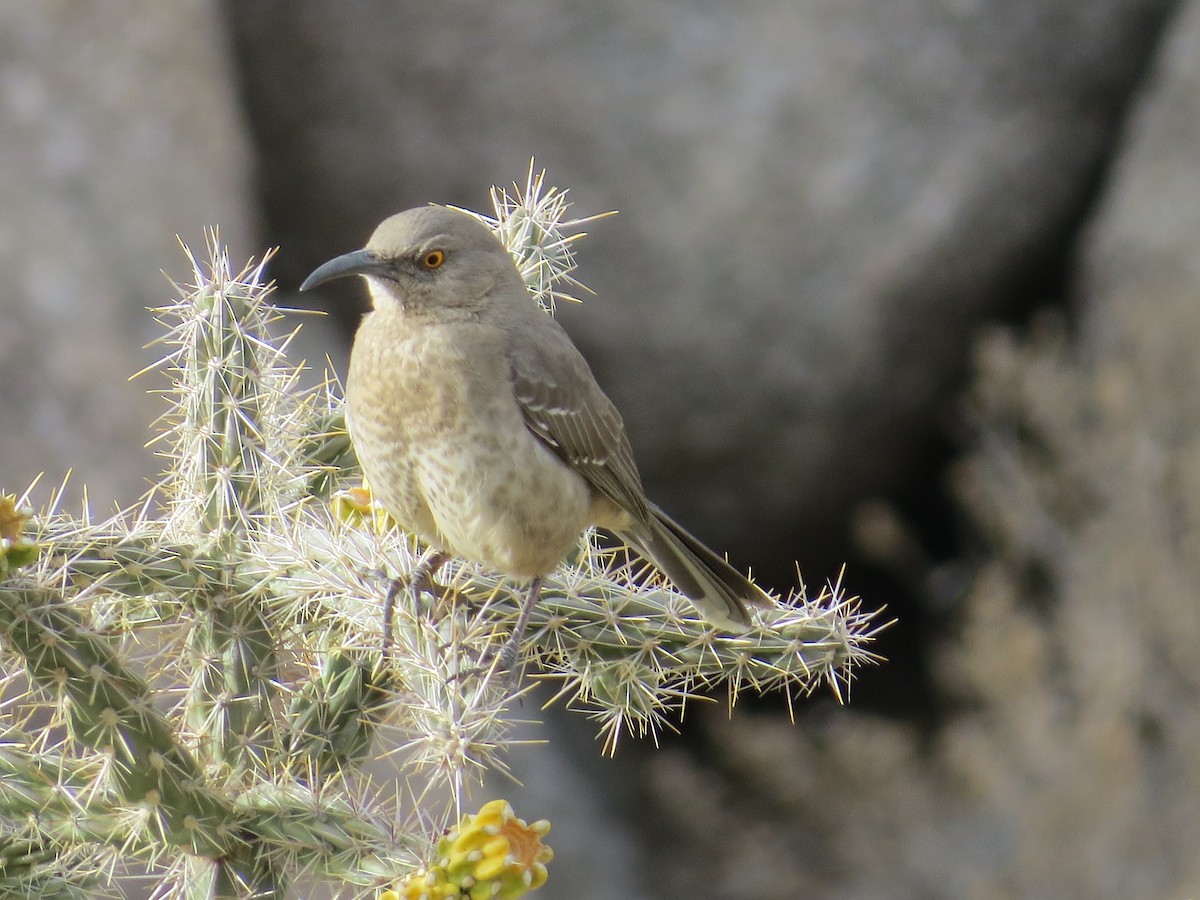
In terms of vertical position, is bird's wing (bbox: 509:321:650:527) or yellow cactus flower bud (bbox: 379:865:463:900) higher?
bird's wing (bbox: 509:321:650:527)

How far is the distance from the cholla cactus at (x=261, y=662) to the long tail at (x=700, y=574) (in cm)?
5

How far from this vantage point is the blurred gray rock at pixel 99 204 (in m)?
6.31

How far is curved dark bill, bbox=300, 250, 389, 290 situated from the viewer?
292 cm

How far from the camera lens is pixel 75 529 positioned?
2.57 m

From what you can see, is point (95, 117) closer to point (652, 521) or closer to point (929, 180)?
point (929, 180)

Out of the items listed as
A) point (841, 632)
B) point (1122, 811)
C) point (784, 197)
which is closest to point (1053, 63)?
point (784, 197)

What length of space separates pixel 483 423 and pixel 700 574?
1.94 feet

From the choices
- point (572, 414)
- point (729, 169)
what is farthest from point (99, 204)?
point (572, 414)

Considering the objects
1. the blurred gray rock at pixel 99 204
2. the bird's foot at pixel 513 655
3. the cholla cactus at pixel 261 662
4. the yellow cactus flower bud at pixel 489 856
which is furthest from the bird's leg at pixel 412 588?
the blurred gray rock at pixel 99 204

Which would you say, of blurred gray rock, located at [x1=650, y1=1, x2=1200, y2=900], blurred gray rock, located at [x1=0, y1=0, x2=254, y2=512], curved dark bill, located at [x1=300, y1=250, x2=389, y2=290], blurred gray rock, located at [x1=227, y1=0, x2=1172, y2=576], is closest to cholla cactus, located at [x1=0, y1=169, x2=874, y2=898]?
curved dark bill, located at [x1=300, y1=250, x2=389, y2=290]

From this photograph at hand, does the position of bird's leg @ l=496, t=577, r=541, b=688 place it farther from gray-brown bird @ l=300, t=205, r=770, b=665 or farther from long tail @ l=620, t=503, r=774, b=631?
long tail @ l=620, t=503, r=774, b=631

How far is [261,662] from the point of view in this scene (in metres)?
2.84

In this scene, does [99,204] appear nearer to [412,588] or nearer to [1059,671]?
[412,588]

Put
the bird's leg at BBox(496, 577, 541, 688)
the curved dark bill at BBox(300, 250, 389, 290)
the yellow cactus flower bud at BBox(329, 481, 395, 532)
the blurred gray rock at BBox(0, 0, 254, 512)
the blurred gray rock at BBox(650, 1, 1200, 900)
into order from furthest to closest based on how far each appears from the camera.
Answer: the blurred gray rock at BBox(650, 1, 1200, 900) < the blurred gray rock at BBox(0, 0, 254, 512) < the yellow cactus flower bud at BBox(329, 481, 395, 532) < the curved dark bill at BBox(300, 250, 389, 290) < the bird's leg at BBox(496, 577, 541, 688)
